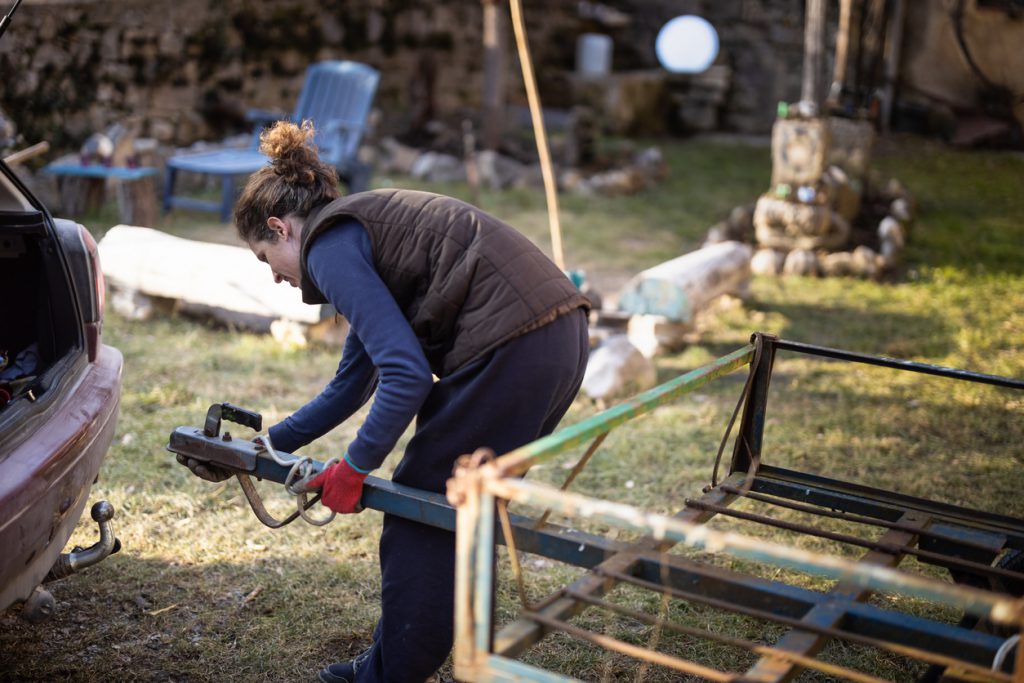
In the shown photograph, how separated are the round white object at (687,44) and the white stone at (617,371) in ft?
33.3

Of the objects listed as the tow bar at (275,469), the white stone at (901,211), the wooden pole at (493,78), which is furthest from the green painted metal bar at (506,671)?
the wooden pole at (493,78)

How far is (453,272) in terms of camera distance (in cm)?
243

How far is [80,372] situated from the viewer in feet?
9.49

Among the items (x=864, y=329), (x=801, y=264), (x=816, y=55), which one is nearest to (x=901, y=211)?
(x=816, y=55)

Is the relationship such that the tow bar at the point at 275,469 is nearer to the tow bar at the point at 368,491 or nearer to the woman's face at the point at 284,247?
the tow bar at the point at 368,491

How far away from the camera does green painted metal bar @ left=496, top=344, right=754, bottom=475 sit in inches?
73.3

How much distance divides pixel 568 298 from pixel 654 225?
7.39m

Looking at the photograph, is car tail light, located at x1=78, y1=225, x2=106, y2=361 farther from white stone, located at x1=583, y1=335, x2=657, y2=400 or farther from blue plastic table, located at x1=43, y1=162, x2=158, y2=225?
blue plastic table, located at x1=43, y1=162, x2=158, y2=225

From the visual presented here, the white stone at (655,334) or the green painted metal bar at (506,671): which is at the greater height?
the green painted metal bar at (506,671)

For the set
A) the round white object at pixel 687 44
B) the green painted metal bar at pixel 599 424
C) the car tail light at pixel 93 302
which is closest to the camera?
the green painted metal bar at pixel 599 424

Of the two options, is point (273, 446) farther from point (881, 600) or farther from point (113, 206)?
point (113, 206)

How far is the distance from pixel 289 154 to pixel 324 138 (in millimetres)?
7234

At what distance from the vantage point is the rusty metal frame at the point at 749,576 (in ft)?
5.67

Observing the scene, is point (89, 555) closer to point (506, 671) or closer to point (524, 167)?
point (506, 671)
